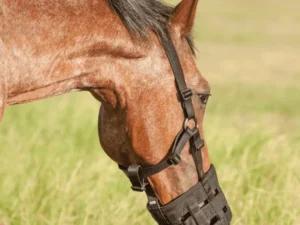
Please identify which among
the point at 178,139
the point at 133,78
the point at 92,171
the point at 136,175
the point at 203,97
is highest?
the point at 133,78

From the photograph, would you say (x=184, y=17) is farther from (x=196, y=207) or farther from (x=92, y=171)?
(x=92, y=171)

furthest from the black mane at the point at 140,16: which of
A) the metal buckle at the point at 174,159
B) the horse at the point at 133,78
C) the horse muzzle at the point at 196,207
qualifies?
the horse muzzle at the point at 196,207

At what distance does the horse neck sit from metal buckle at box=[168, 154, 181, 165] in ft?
1.36

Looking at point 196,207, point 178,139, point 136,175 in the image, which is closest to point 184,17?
point 178,139

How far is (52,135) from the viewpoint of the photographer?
650cm

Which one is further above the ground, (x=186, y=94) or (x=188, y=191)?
(x=186, y=94)

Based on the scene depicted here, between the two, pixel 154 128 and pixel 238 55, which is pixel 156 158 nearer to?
pixel 154 128

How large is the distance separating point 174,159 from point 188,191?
0.55ft

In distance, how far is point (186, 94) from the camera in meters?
3.05

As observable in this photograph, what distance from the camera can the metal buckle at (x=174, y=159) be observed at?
3.09 m

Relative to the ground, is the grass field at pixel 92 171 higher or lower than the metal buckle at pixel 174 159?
lower

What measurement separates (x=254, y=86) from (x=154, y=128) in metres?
9.69

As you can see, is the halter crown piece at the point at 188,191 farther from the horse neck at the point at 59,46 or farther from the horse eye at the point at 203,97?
the horse neck at the point at 59,46

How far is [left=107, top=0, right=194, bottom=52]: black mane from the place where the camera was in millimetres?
3000
